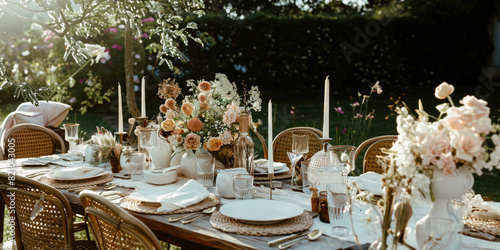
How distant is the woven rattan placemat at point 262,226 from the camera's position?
5.28 ft

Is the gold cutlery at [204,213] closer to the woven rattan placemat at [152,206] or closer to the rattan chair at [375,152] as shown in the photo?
the woven rattan placemat at [152,206]

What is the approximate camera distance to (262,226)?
1671 mm

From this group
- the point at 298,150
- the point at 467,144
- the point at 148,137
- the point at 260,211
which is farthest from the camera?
the point at 148,137

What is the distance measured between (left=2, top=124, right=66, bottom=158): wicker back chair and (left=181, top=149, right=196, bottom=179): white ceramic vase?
5.30ft

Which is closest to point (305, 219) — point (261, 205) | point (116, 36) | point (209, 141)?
point (261, 205)

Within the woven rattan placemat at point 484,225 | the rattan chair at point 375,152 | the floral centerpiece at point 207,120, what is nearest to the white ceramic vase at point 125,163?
the floral centerpiece at point 207,120

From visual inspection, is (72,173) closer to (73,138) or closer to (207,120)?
(73,138)

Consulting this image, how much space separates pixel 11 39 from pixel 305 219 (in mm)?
9894

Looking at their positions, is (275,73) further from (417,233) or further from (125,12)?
(417,233)

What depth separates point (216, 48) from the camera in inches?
398

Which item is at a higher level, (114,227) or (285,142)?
(285,142)

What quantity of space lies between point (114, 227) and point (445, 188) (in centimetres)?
100

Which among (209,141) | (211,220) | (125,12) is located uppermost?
(125,12)

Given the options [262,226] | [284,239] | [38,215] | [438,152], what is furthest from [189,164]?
[438,152]
